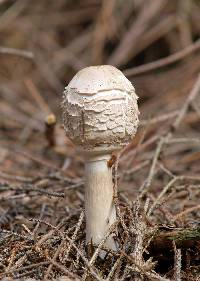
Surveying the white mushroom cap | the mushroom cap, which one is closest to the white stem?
the white mushroom cap

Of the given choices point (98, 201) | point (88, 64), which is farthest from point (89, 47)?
point (98, 201)

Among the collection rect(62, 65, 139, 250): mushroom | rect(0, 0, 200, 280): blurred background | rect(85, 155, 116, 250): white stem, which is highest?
rect(0, 0, 200, 280): blurred background

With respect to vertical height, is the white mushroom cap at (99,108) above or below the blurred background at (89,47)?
below

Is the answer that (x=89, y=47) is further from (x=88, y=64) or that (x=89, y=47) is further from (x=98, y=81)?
(x=98, y=81)

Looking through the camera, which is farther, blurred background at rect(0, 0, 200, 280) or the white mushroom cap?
blurred background at rect(0, 0, 200, 280)

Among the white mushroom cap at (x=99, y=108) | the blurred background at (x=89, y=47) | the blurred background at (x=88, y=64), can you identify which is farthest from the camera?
the blurred background at (x=89, y=47)

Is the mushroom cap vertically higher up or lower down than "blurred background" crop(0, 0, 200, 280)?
lower down

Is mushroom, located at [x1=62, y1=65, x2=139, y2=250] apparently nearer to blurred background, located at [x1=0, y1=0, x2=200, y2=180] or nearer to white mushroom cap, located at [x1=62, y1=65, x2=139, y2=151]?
white mushroom cap, located at [x1=62, y1=65, x2=139, y2=151]

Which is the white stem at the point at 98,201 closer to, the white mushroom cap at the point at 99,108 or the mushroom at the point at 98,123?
the mushroom at the point at 98,123

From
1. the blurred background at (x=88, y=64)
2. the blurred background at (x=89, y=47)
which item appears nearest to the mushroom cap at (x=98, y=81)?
the blurred background at (x=88, y=64)
